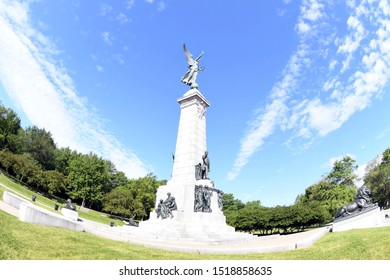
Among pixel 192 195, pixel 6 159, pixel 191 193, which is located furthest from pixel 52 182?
pixel 192 195

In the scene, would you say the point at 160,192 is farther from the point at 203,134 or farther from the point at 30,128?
the point at 30,128

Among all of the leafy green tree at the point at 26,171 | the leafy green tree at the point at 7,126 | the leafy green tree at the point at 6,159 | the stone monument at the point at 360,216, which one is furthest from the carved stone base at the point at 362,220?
the leafy green tree at the point at 7,126

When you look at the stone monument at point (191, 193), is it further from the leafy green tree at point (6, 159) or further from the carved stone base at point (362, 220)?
the leafy green tree at point (6, 159)

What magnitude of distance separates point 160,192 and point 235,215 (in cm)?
1840

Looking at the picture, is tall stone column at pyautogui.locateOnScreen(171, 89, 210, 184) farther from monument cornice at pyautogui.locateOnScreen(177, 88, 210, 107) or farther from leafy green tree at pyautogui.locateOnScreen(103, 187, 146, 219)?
leafy green tree at pyautogui.locateOnScreen(103, 187, 146, 219)

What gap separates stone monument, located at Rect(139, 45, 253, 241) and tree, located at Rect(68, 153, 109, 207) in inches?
1314

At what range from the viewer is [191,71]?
→ 2953cm

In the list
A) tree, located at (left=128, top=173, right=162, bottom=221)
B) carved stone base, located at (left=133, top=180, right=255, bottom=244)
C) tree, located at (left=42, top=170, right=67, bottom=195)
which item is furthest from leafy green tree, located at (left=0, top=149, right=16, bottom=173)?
carved stone base, located at (left=133, top=180, right=255, bottom=244)

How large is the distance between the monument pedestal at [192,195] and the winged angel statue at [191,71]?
72.3 inches

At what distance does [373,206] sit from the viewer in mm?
15516

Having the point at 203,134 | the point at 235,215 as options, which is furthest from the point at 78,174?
the point at 203,134

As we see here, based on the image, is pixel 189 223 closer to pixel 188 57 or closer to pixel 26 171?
pixel 188 57

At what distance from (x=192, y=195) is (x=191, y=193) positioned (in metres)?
0.21

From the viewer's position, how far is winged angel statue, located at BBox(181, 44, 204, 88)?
29072 millimetres
